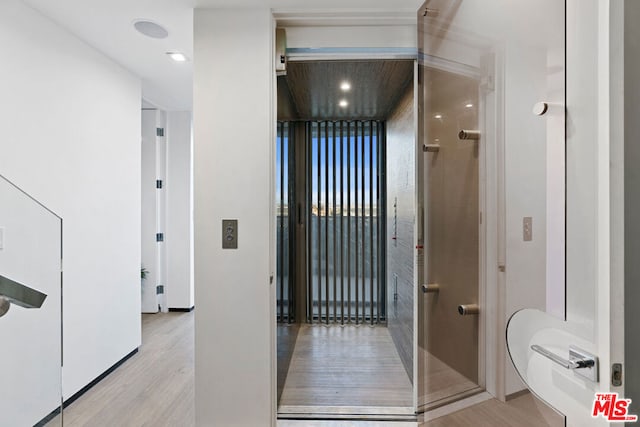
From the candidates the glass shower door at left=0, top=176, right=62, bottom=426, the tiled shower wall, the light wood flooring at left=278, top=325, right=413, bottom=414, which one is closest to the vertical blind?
the tiled shower wall

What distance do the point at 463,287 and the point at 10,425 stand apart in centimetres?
181

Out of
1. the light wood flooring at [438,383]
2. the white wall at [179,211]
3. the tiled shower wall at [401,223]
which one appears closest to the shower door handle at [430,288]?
the light wood flooring at [438,383]

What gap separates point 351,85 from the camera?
2711mm

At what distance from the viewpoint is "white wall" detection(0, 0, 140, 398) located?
193 centimetres

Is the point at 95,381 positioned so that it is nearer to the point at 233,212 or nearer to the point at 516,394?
the point at 233,212

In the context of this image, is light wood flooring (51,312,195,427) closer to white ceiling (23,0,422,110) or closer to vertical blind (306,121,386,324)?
vertical blind (306,121,386,324)

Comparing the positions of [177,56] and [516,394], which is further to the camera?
[177,56]

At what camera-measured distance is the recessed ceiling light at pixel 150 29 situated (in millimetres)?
2100

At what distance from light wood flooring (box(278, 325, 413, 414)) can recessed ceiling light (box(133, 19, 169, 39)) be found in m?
2.66

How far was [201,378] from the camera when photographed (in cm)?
189

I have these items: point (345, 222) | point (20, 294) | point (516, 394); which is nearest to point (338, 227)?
point (345, 222)

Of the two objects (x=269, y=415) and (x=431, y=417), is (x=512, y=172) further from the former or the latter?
(x=269, y=415)

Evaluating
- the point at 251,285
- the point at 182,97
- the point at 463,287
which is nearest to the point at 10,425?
the point at 251,285

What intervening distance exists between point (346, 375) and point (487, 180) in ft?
6.83
